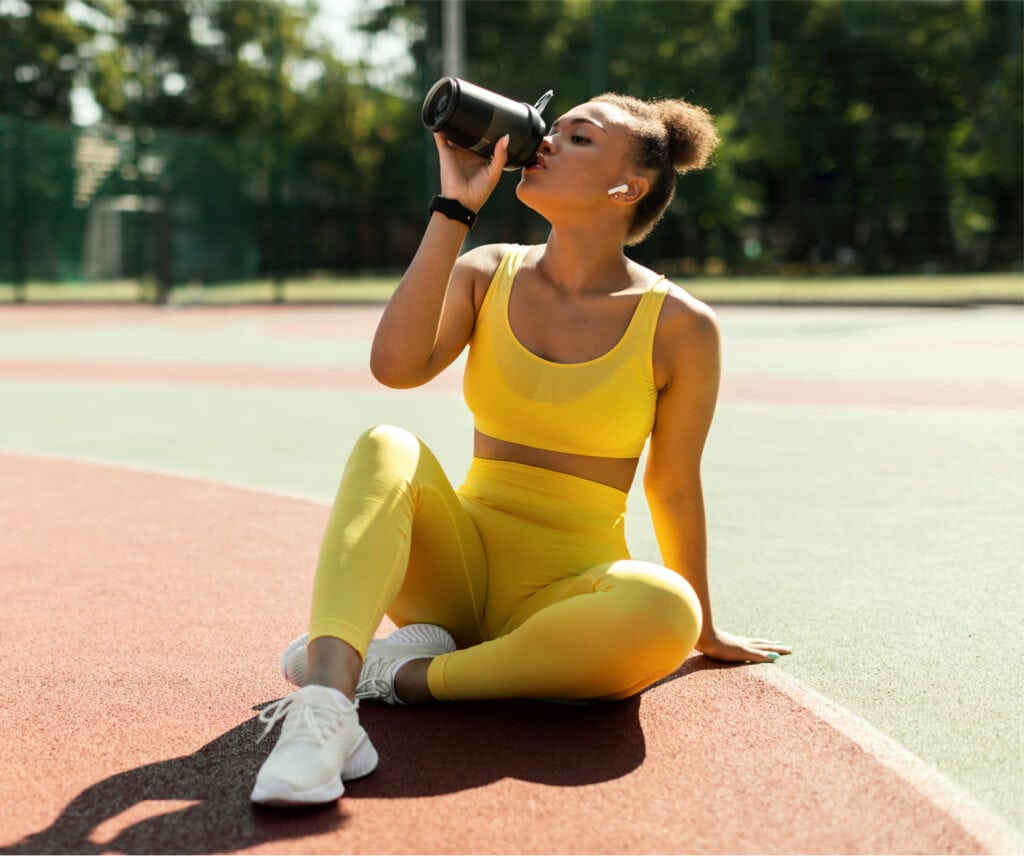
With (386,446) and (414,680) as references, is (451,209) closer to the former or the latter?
(386,446)

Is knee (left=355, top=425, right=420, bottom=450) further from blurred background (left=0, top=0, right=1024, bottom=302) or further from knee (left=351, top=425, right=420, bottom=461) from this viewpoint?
blurred background (left=0, top=0, right=1024, bottom=302)

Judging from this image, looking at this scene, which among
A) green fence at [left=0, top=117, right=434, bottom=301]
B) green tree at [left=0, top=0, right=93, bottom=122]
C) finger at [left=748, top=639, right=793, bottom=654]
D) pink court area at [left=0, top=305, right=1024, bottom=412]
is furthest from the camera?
green tree at [left=0, top=0, right=93, bottom=122]

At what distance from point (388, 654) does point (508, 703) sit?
1.01 feet

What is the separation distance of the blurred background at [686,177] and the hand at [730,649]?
77.5 ft

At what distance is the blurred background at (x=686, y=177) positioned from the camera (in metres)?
27.7

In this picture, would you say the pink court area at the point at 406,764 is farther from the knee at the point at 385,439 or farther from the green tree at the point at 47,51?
the green tree at the point at 47,51

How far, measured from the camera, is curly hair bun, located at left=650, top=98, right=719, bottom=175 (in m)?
3.25

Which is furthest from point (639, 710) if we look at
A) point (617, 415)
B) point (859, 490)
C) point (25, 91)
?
point (25, 91)

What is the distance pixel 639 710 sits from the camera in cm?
312

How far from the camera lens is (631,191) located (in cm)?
318

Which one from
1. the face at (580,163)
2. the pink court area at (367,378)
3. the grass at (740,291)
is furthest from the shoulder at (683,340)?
the grass at (740,291)

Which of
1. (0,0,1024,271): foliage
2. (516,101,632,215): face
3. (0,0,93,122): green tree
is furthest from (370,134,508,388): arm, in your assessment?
(0,0,93,122): green tree

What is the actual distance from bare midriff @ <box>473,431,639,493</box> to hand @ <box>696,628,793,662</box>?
47 centimetres

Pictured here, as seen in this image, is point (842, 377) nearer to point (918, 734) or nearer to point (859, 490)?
point (859, 490)
